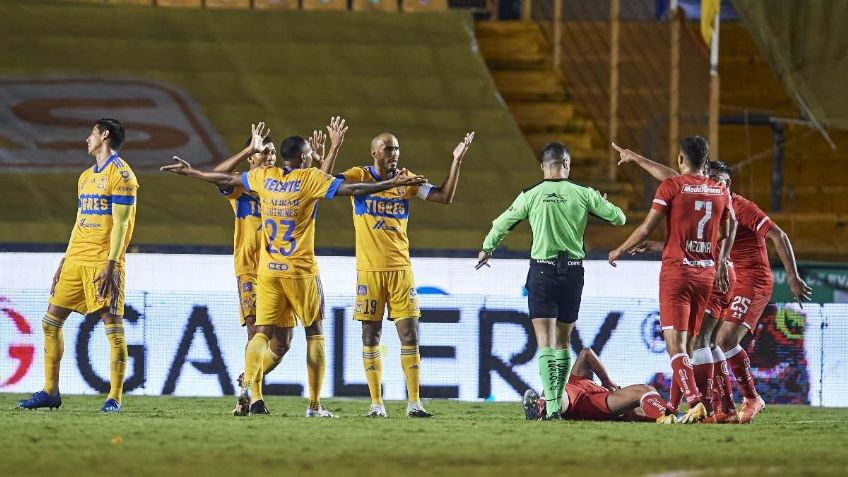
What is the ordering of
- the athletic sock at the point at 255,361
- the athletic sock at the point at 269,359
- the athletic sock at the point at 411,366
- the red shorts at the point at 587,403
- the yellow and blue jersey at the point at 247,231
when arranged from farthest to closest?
the yellow and blue jersey at the point at 247,231 → the athletic sock at the point at 411,366 → the athletic sock at the point at 269,359 → the red shorts at the point at 587,403 → the athletic sock at the point at 255,361

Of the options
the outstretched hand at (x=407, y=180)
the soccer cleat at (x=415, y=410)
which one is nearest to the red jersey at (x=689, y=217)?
the outstretched hand at (x=407, y=180)

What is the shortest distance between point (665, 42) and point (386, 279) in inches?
436

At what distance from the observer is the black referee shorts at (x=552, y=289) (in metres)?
11.1

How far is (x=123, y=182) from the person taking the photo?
37.2ft

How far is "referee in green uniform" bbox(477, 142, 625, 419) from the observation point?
11070mm

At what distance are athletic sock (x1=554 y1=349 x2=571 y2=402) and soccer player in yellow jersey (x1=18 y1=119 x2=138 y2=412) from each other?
316cm

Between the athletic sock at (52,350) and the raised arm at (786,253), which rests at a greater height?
the raised arm at (786,253)

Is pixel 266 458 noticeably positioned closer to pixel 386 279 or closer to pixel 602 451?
pixel 602 451

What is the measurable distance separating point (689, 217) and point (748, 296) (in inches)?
47.7

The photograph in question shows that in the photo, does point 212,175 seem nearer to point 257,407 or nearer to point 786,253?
point 257,407

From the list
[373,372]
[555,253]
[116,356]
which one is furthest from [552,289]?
[116,356]

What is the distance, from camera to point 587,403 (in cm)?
1114

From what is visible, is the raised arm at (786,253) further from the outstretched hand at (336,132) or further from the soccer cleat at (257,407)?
the soccer cleat at (257,407)

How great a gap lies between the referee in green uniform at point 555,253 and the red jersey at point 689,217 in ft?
1.78
